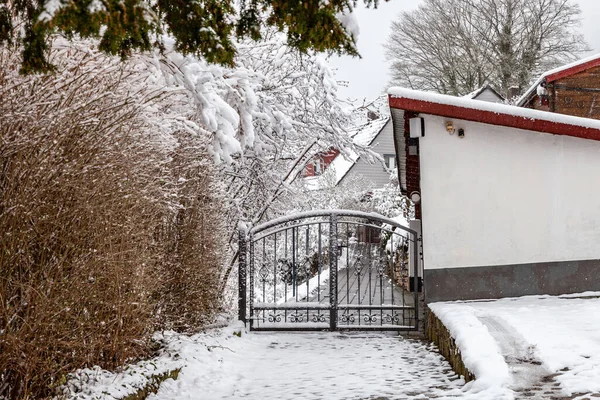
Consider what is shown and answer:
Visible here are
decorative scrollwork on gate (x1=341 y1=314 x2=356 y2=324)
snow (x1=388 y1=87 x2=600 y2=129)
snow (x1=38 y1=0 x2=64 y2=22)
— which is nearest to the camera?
snow (x1=38 y1=0 x2=64 y2=22)

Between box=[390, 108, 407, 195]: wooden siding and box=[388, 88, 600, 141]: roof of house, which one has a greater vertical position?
box=[390, 108, 407, 195]: wooden siding

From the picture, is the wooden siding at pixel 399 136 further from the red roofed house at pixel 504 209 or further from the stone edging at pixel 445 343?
the stone edging at pixel 445 343

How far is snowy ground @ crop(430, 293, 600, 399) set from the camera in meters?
5.24

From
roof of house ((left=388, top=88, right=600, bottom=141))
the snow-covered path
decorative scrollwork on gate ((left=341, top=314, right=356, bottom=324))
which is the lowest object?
the snow-covered path

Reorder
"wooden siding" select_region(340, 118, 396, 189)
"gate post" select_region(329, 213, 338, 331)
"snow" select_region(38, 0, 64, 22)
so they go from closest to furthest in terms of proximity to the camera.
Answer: "snow" select_region(38, 0, 64, 22), "gate post" select_region(329, 213, 338, 331), "wooden siding" select_region(340, 118, 396, 189)

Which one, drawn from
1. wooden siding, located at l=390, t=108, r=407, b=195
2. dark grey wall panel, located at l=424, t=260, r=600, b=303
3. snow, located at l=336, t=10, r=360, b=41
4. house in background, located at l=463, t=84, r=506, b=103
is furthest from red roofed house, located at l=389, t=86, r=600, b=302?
house in background, located at l=463, t=84, r=506, b=103

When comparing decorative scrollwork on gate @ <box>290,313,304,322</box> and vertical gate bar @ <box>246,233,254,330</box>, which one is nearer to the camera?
vertical gate bar @ <box>246,233,254,330</box>

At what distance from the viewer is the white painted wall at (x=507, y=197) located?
10367 millimetres

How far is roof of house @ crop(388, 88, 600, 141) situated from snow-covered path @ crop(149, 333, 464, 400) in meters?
3.28

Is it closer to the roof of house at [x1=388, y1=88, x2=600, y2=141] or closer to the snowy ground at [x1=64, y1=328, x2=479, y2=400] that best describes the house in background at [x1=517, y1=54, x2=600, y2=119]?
the roof of house at [x1=388, y1=88, x2=600, y2=141]

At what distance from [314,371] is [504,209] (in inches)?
160

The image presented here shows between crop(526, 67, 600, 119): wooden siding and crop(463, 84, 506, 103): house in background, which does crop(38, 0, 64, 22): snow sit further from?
crop(463, 84, 506, 103): house in background

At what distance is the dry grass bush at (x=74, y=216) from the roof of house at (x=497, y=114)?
4201 millimetres

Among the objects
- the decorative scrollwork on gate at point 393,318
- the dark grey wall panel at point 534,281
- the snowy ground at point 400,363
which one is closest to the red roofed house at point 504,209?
the dark grey wall panel at point 534,281
